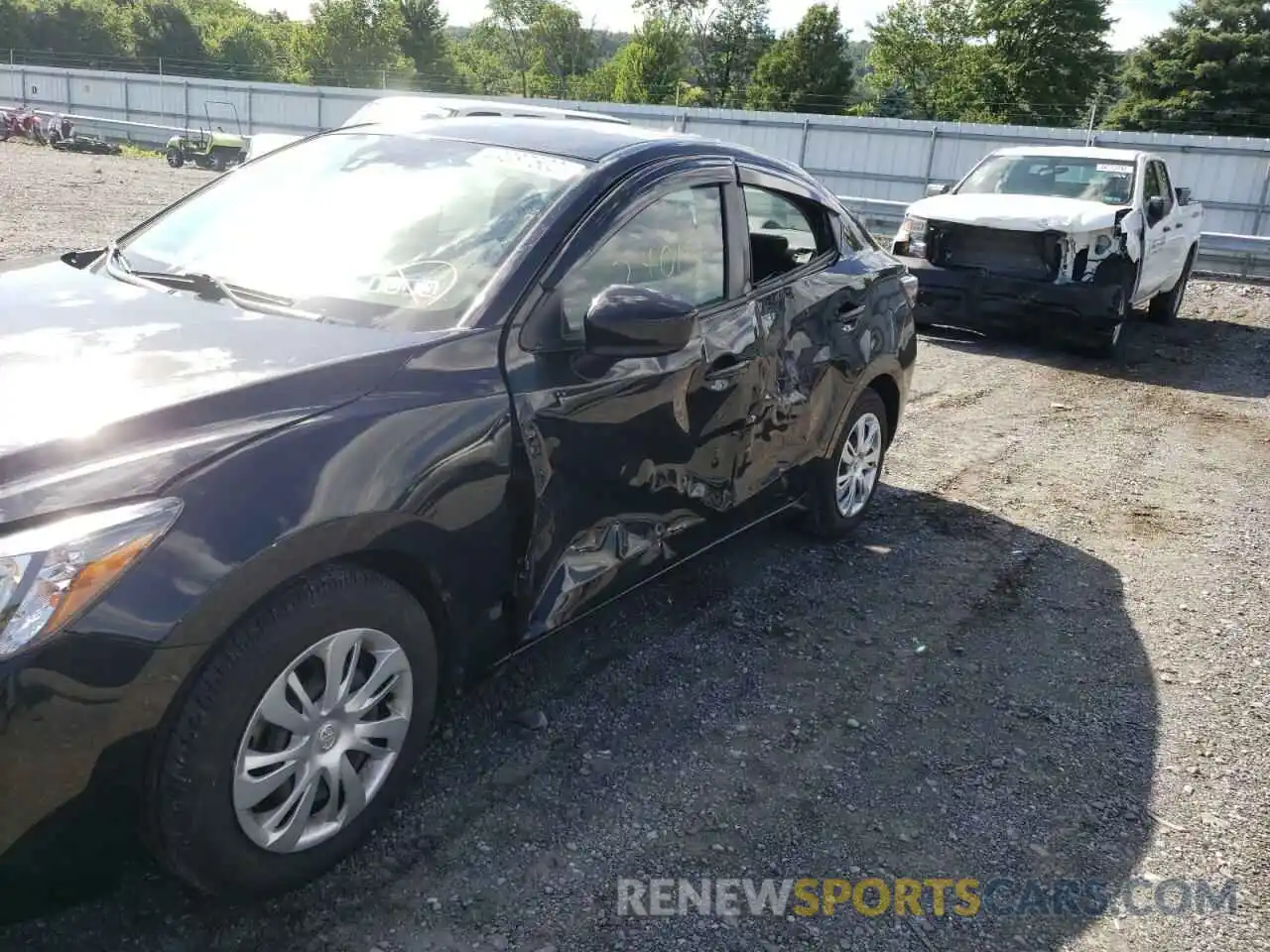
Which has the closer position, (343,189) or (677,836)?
(677,836)

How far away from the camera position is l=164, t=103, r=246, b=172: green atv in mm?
27703

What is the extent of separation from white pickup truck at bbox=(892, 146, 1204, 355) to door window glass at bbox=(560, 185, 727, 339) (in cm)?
641

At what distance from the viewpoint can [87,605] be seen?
6.39ft

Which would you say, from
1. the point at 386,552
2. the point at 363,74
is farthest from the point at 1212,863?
the point at 363,74

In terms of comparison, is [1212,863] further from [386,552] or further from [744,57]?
[744,57]

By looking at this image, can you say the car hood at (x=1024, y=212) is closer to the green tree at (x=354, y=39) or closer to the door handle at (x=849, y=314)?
the door handle at (x=849, y=314)

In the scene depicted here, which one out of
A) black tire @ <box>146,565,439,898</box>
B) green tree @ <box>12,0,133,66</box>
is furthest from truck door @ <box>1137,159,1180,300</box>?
green tree @ <box>12,0,133,66</box>

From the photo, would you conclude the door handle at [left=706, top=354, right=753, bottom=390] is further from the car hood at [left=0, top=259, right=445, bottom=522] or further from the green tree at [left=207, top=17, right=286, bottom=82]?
the green tree at [left=207, top=17, right=286, bottom=82]

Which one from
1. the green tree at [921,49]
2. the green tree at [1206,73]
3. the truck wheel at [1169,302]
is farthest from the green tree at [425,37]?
the truck wheel at [1169,302]

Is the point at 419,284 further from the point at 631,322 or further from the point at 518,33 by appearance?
the point at 518,33

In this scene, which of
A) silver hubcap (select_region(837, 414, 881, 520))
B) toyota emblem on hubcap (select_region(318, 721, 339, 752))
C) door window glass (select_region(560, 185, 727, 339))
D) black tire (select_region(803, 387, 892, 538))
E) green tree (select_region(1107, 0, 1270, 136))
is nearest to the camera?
toyota emblem on hubcap (select_region(318, 721, 339, 752))

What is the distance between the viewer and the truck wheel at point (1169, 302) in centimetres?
1179

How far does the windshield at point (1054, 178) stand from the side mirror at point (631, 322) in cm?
844

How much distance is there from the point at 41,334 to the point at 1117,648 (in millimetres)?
3907
